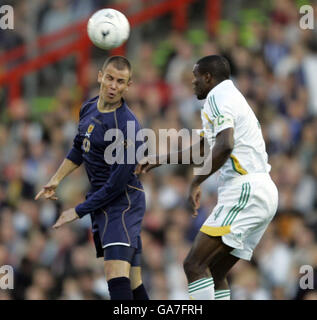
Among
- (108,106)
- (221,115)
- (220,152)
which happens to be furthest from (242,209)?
(108,106)

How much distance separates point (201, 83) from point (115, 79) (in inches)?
29.5

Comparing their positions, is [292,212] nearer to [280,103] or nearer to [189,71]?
[280,103]

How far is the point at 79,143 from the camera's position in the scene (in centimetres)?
839

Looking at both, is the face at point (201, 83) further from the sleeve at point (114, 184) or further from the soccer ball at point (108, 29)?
the soccer ball at point (108, 29)

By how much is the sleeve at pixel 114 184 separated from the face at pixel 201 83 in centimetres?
69

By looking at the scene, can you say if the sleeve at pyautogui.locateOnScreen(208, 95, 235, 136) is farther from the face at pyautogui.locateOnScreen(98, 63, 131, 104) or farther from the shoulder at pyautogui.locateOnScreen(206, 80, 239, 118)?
the face at pyautogui.locateOnScreen(98, 63, 131, 104)

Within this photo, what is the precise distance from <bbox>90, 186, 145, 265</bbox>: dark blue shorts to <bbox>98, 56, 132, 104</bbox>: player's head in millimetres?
831

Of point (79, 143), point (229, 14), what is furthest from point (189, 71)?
point (79, 143)

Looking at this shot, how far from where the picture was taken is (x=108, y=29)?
8406 millimetres

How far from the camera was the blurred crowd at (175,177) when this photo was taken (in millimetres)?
11523

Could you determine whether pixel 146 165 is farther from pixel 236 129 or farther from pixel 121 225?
pixel 236 129

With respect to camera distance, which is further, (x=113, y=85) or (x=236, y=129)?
(x=113, y=85)

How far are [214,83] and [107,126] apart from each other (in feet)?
3.29

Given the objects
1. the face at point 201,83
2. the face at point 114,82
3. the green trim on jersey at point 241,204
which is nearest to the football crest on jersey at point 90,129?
the face at point 114,82
